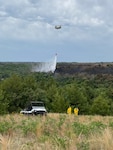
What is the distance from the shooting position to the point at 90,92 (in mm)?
70438

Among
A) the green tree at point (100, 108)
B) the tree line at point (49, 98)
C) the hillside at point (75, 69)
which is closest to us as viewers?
the green tree at point (100, 108)

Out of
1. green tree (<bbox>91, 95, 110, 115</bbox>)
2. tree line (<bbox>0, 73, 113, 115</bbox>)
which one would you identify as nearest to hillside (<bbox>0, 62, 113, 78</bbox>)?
tree line (<bbox>0, 73, 113, 115</bbox>)

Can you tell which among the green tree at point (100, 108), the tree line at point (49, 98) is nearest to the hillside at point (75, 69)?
the tree line at point (49, 98)

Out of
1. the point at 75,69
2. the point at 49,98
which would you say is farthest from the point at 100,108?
the point at 75,69

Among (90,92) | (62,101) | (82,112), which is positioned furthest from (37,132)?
(90,92)

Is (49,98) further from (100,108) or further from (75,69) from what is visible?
(75,69)

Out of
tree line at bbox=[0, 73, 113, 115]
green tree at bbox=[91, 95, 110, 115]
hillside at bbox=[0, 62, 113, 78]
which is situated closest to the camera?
Answer: green tree at bbox=[91, 95, 110, 115]

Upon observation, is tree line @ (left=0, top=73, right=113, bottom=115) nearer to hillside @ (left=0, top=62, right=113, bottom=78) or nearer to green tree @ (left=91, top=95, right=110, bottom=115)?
green tree @ (left=91, top=95, right=110, bottom=115)

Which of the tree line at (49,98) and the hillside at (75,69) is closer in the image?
the tree line at (49,98)

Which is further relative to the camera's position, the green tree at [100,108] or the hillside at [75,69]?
the hillside at [75,69]

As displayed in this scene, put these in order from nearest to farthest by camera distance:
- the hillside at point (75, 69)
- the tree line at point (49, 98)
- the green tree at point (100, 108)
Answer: the green tree at point (100, 108), the tree line at point (49, 98), the hillside at point (75, 69)

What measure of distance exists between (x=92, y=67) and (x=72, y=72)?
58.2 feet

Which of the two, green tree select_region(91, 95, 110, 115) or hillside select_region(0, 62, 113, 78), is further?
hillside select_region(0, 62, 113, 78)

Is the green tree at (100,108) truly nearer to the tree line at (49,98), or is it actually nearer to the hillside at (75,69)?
the tree line at (49,98)
